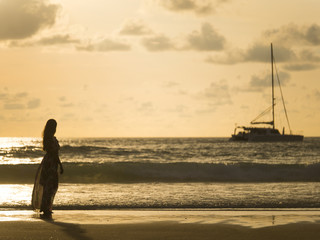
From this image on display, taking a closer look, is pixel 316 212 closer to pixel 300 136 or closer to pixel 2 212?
pixel 2 212

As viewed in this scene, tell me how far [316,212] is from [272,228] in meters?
2.81

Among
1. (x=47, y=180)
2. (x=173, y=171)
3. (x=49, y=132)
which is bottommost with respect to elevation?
(x=173, y=171)

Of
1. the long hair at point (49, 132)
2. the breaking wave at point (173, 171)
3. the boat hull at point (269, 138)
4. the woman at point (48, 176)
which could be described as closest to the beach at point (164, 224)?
the woman at point (48, 176)

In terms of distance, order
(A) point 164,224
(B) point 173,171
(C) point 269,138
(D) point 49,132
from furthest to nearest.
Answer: (C) point 269,138, (B) point 173,171, (D) point 49,132, (A) point 164,224

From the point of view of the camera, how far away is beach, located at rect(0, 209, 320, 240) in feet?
28.5

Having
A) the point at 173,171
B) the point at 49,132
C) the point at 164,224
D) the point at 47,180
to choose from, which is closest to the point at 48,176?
the point at 47,180

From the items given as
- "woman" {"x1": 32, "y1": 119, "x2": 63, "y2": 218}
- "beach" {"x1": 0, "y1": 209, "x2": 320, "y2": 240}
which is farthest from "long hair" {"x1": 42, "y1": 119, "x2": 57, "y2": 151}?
"beach" {"x1": 0, "y1": 209, "x2": 320, "y2": 240}

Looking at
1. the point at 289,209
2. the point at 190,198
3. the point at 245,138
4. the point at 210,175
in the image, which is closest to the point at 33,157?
the point at 210,175

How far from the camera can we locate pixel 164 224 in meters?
9.77

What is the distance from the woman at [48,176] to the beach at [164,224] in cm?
30

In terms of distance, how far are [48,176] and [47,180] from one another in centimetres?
9

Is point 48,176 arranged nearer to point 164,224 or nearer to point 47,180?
point 47,180

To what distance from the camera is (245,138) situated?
350 feet

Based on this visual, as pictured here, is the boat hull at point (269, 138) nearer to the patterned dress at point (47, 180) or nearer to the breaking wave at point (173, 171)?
the breaking wave at point (173, 171)
